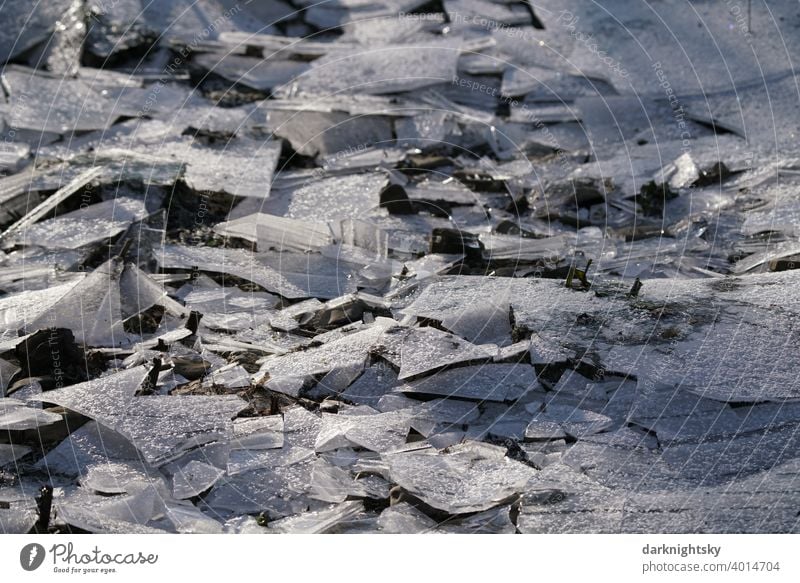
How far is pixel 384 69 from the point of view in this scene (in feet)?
29.7

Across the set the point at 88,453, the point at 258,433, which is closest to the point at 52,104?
the point at 88,453

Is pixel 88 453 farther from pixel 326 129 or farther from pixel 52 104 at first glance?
pixel 52 104

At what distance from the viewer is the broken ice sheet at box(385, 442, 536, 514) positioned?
3967 millimetres

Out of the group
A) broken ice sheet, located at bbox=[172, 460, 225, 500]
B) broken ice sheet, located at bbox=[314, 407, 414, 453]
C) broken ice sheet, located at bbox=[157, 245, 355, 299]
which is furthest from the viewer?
broken ice sheet, located at bbox=[157, 245, 355, 299]

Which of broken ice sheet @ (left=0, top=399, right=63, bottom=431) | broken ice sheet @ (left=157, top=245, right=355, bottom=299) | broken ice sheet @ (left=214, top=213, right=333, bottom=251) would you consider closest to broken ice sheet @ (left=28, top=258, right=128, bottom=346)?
broken ice sheet @ (left=157, top=245, right=355, bottom=299)

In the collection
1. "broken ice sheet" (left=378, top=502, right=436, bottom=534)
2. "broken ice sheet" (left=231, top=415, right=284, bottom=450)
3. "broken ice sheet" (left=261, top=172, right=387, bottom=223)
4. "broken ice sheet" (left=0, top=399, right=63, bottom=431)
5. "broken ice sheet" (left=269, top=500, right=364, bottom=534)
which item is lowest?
"broken ice sheet" (left=378, top=502, right=436, bottom=534)

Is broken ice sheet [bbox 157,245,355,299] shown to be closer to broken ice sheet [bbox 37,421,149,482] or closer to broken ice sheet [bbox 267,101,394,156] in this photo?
broken ice sheet [bbox 37,421,149,482]

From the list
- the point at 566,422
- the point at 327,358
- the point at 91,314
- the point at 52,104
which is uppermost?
the point at 52,104

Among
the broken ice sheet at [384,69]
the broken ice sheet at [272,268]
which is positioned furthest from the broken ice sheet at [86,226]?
the broken ice sheet at [384,69]

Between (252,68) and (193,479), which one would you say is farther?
(252,68)
